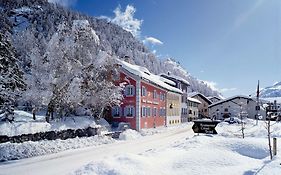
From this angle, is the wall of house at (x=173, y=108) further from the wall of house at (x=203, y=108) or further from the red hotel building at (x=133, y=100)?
the wall of house at (x=203, y=108)

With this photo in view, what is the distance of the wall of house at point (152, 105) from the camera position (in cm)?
4038

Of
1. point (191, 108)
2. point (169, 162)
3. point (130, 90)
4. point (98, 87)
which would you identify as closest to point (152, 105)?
point (130, 90)

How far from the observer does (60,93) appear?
28.8 m

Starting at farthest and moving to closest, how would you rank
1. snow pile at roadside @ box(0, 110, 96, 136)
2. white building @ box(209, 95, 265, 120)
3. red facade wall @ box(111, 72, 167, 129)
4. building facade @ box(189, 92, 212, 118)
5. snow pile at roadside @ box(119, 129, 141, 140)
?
building facade @ box(189, 92, 212, 118), white building @ box(209, 95, 265, 120), red facade wall @ box(111, 72, 167, 129), snow pile at roadside @ box(119, 129, 141, 140), snow pile at roadside @ box(0, 110, 96, 136)

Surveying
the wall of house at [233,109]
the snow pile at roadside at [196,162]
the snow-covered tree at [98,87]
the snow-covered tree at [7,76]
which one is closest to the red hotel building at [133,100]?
the snow-covered tree at [98,87]

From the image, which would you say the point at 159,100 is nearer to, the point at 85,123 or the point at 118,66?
the point at 118,66

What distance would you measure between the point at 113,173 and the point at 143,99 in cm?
2925

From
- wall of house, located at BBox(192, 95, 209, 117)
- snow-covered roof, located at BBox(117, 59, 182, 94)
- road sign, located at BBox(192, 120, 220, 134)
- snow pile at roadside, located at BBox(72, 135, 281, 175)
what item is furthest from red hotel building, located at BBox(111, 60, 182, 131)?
wall of house, located at BBox(192, 95, 209, 117)

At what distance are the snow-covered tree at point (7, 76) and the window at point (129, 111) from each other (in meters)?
20.8

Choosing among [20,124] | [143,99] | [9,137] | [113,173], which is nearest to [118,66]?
[143,99]

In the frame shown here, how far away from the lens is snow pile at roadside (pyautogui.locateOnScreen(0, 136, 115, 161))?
18.1m

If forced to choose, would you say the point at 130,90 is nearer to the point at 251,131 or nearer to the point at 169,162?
the point at 251,131

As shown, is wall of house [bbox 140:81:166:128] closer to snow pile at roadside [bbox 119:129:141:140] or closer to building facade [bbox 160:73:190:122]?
snow pile at roadside [bbox 119:129:141:140]

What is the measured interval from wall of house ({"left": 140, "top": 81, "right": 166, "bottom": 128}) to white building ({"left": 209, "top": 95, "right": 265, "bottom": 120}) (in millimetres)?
26996
